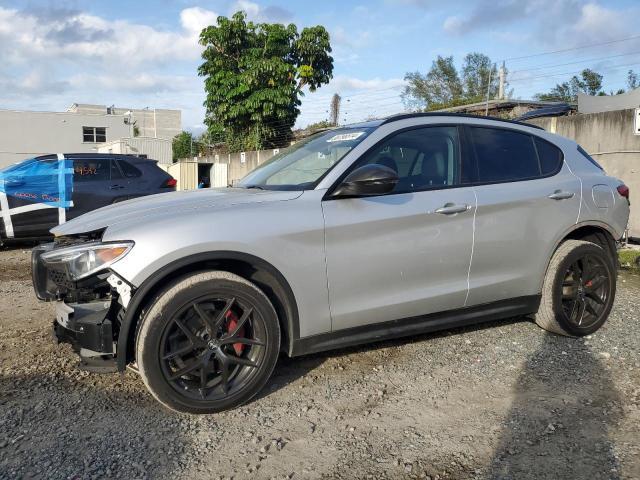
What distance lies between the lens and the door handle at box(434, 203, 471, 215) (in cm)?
368

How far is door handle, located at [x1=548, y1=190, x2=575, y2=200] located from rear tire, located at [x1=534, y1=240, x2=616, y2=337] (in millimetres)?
384

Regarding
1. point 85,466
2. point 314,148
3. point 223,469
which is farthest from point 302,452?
point 314,148

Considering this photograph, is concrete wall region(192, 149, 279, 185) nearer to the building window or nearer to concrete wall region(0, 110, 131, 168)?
concrete wall region(0, 110, 131, 168)

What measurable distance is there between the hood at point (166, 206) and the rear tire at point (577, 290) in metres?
2.24

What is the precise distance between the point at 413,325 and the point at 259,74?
2151 cm

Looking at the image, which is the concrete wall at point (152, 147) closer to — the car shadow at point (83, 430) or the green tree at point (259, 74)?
the green tree at point (259, 74)

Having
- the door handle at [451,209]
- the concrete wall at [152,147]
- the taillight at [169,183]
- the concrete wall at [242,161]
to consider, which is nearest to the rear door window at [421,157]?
the door handle at [451,209]

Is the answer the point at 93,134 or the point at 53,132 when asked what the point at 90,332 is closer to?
the point at 53,132

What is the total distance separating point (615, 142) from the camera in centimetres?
921

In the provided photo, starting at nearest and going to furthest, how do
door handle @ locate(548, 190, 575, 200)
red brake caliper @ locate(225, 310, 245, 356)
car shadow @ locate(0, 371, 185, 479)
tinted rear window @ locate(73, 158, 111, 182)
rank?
car shadow @ locate(0, 371, 185, 479) < red brake caliper @ locate(225, 310, 245, 356) < door handle @ locate(548, 190, 575, 200) < tinted rear window @ locate(73, 158, 111, 182)

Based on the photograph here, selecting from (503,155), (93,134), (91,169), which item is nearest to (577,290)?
(503,155)

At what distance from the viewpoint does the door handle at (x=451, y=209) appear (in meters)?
3.68

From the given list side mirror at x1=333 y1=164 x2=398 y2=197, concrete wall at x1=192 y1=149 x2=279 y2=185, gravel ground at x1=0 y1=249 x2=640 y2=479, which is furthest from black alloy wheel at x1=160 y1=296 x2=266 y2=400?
concrete wall at x1=192 y1=149 x2=279 y2=185

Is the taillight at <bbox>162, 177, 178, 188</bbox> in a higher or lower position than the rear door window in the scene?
lower
